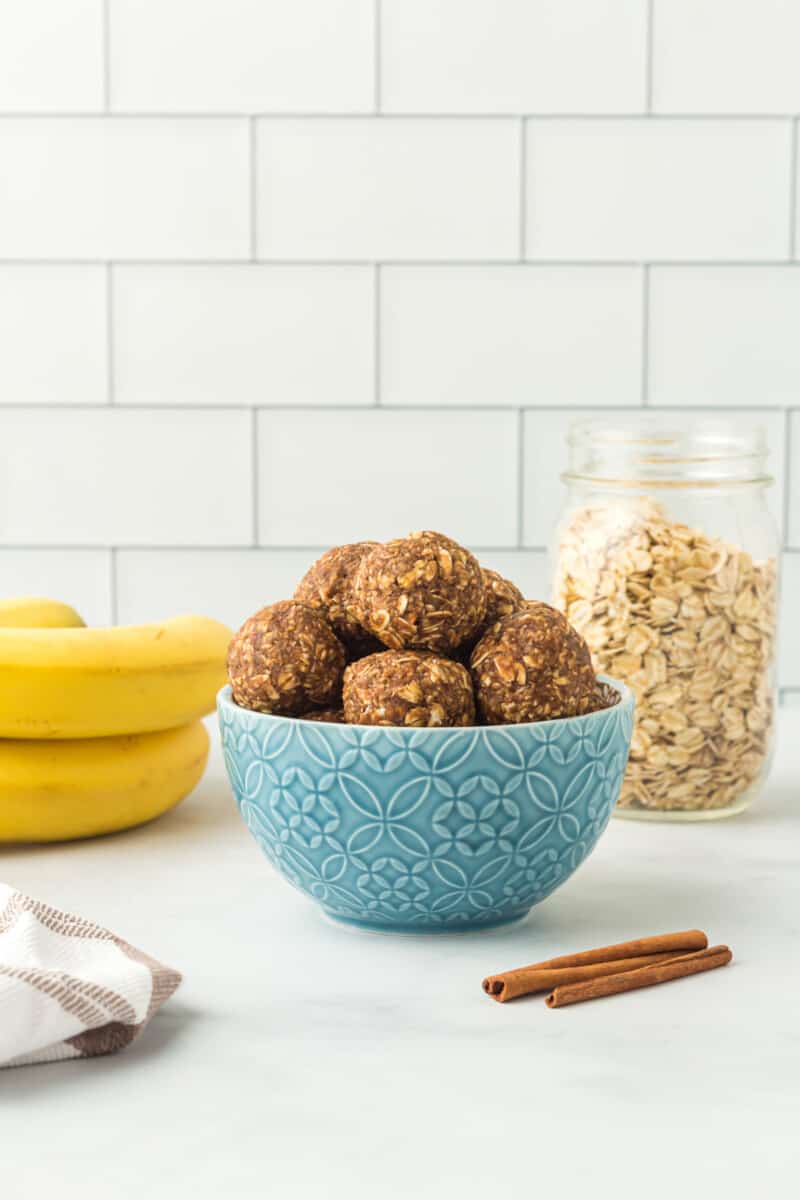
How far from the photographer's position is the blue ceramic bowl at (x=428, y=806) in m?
0.68

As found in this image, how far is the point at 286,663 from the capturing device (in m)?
0.71

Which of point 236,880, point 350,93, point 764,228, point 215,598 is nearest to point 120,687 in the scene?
point 236,880

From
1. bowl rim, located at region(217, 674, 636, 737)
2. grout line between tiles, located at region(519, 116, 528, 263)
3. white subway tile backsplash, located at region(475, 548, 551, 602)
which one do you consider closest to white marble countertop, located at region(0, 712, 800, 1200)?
bowl rim, located at region(217, 674, 636, 737)

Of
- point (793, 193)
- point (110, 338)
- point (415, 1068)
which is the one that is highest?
point (793, 193)

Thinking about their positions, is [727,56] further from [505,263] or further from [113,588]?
[113,588]

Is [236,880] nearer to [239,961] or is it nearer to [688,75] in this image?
[239,961]

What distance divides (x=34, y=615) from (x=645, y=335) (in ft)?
3.36

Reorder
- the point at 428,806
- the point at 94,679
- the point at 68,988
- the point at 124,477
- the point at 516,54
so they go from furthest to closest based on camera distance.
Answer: the point at 124,477 < the point at 516,54 < the point at 94,679 < the point at 428,806 < the point at 68,988

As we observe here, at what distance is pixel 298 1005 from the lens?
0.65 meters

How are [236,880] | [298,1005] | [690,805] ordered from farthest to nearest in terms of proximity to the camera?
[690,805], [236,880], [298,1005]

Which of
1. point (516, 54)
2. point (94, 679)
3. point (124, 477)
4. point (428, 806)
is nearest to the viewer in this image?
point (428, 806)

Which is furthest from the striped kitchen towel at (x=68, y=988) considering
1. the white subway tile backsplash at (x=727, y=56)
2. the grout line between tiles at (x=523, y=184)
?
the white subway tile backsplash at (x=727, y=56)

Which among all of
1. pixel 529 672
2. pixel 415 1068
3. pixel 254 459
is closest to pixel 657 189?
pixel 254 459

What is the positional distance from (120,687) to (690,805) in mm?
388
